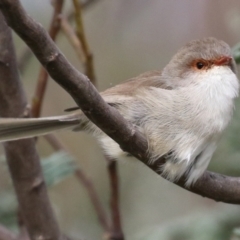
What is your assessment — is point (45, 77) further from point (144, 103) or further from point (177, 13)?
point (177, 13)

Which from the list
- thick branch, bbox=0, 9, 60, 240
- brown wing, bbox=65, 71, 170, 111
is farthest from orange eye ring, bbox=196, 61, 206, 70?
thick branch, bbox=0, 9, 60, 240

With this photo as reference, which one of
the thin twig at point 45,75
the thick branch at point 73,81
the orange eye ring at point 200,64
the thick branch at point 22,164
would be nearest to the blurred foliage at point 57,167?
the thin twig at point 45,75

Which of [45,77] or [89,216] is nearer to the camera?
[45,77]

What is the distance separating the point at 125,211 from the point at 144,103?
83.1 inches

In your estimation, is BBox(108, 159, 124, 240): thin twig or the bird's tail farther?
BBox(108, 159, 124, 240): thin twig

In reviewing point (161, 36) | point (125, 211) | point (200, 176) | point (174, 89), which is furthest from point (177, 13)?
point (200, 176)

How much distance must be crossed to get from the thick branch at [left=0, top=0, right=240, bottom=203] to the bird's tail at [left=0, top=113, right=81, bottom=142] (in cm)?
44

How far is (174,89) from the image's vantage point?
89.7 inches

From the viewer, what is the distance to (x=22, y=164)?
212 cm

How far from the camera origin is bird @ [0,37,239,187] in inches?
79.5

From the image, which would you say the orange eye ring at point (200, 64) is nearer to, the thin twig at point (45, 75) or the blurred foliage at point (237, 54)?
the blurred foliage at point (237, 54)

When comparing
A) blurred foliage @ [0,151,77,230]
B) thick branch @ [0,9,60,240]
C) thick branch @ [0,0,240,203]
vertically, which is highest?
thick branch @ [0,0,240,203]

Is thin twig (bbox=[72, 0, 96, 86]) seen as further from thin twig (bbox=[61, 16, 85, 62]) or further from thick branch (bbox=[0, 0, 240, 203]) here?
thick branch (bbox=[0, 0, 240, 203])

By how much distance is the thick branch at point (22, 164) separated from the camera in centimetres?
202
